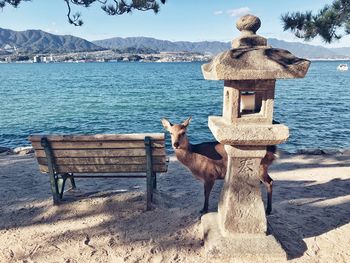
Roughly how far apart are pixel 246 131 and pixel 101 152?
Answer: 248 cm

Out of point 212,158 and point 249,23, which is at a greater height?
point 249,23

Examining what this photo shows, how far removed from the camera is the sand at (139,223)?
448 centimetres

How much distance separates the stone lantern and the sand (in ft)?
1.37

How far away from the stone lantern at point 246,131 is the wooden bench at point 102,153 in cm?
118

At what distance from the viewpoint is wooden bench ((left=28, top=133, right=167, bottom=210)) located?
5215 mm

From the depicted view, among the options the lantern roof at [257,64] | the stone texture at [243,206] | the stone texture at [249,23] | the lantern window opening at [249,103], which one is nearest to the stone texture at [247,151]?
the stone texture at [243,206]

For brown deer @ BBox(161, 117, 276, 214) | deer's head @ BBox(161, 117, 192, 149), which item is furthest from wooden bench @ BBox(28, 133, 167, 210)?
brown deer @ BBox(161, 117, 276, 214)

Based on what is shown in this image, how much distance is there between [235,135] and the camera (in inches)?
166

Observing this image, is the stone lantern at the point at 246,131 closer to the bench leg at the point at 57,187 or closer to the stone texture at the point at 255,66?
the stone texture at the point at 255,66

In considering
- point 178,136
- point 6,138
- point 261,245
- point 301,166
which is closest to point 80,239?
point 178,136

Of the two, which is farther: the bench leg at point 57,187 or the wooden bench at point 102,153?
the bench leg at point 57,187

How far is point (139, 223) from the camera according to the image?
5199 mm

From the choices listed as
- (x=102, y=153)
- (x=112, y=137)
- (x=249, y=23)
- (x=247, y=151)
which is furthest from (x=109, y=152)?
(x=249, y=23)

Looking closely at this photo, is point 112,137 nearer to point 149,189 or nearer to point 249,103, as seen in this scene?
point 149,189
